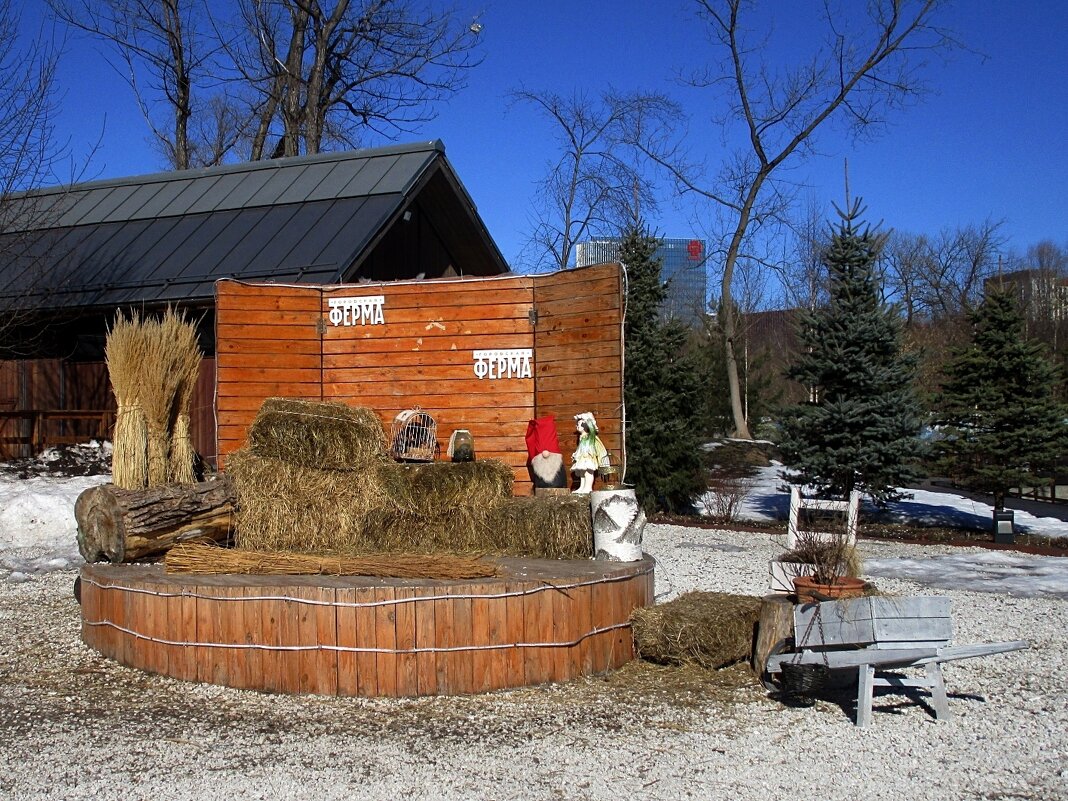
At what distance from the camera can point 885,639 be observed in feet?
16.3

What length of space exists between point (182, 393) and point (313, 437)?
1164mm

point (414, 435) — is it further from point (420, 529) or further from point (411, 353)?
point (420, 529)

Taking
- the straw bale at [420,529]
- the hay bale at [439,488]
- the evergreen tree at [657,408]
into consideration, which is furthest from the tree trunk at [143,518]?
the evergreen tree at [657,408]

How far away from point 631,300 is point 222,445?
8373 mm

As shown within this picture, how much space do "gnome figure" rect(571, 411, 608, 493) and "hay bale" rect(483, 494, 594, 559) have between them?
1.68 ft

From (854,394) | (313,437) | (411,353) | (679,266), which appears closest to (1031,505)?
(854,394)

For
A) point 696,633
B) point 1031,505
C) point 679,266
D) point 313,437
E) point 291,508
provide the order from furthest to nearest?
point 679,266 < point 1031,505 < point 313,437 < point 291,508 < point 696,633

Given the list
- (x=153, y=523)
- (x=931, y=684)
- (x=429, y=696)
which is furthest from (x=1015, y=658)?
(x=153, y=523)

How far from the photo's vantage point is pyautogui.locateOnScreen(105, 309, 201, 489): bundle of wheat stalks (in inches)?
273

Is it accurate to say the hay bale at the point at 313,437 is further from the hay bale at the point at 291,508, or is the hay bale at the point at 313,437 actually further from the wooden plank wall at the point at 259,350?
the wooden plank wall at the point at 259,350

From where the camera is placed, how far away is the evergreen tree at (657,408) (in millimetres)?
14531

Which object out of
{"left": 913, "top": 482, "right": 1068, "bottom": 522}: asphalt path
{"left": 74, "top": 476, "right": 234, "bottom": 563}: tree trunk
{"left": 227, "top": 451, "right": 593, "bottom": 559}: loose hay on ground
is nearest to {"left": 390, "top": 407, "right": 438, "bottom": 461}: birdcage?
{"left": 227, "top": 451, "right": 593, "bottom": 559}: loose hay on ground

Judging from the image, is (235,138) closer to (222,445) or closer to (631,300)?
(631,300)

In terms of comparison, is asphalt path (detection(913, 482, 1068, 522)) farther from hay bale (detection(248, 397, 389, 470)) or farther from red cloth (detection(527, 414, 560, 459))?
hay bale (detection(248, 397, 389, 470))
